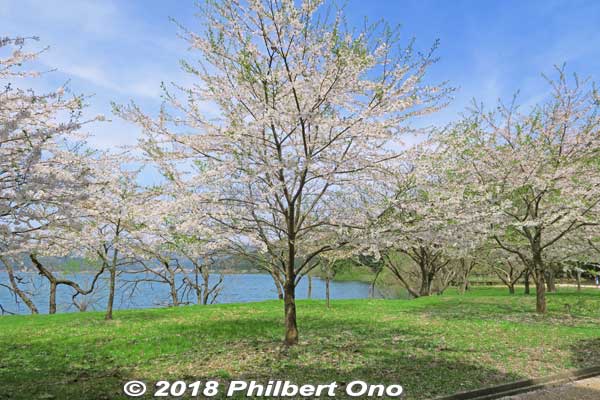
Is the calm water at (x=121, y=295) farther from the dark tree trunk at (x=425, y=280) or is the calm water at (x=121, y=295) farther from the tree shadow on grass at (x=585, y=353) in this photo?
the tree shadow on grass at (x=585, y=353)

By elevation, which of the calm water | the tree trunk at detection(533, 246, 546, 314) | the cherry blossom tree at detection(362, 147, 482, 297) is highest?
the cherry blossom tree at detection(362, 147, 482, 297)

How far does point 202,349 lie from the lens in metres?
8.16

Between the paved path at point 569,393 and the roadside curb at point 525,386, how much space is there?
10 centimetres

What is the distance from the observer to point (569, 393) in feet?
18.4

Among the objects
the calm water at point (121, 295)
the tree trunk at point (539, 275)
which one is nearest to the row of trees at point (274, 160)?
the tree trunk at point (539, 275)

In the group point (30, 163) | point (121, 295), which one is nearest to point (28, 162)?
point (30, 163)

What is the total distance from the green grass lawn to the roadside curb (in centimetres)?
18

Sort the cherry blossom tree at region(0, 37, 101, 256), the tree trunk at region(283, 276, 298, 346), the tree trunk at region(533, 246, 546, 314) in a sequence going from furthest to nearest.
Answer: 1. the tree trunk at region(533, 246, 546, 314)
2. the tree trunk at region(283, 276, 298, 346)
3. the cherry blossom tree at region(0, 37, 101, 256)

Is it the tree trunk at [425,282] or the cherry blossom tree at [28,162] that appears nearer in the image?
the cherry blossom tree at [28,162]

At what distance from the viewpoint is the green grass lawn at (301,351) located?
19.7 feet

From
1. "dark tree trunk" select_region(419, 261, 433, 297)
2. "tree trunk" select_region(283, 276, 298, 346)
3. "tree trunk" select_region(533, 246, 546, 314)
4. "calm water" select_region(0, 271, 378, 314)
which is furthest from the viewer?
"dark tree trunk" select_region(419, 261, 433, 297)

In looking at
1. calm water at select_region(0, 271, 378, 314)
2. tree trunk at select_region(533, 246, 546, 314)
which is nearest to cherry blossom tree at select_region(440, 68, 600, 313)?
tree trunk at select_region(533, 246, 546, 314)

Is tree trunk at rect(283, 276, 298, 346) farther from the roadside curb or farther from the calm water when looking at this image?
the calm water

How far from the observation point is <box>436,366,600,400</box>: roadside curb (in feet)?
17.5
